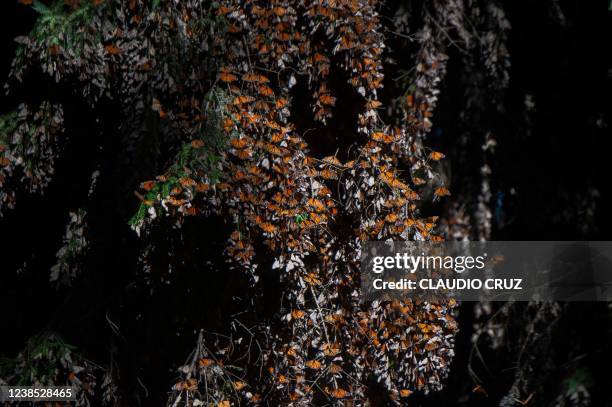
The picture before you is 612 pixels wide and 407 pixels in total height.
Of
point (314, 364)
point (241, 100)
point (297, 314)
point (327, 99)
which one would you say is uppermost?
point (327, 99)

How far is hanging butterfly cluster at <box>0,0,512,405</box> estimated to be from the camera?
2480 mm

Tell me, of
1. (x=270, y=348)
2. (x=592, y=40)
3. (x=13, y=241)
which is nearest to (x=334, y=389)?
(x=270, y=348)

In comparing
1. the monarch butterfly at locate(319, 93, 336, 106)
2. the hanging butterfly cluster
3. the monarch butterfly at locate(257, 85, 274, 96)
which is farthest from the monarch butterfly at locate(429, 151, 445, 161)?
the monarch butterfly at locate(257, 85, 274, 96)

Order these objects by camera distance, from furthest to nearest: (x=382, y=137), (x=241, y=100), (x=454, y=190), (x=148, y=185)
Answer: (x=454, y=190)
(x=382, y=137)
(x=241, y=100)
(x=148, y=185)

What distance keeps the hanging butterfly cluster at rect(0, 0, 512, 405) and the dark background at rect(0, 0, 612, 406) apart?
0.20 m

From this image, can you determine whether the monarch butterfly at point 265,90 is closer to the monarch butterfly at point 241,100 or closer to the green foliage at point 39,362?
the monarch butterfly at point 241,100

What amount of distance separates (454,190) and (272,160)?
68.0 inches

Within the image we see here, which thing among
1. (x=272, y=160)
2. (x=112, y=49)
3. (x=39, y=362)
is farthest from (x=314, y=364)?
(x=112, y=49)

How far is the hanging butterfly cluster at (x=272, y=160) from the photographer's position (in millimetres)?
2480

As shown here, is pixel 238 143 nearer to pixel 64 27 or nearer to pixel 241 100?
pixel 241 100

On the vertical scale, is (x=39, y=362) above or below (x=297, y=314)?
below

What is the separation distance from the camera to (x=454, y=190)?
3.90m

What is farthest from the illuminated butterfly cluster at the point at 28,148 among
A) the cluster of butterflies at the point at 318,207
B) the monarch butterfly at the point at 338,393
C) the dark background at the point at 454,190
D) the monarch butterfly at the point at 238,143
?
the monarch butterfly at the point at 338,393

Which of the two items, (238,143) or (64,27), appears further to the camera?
(64,27)
